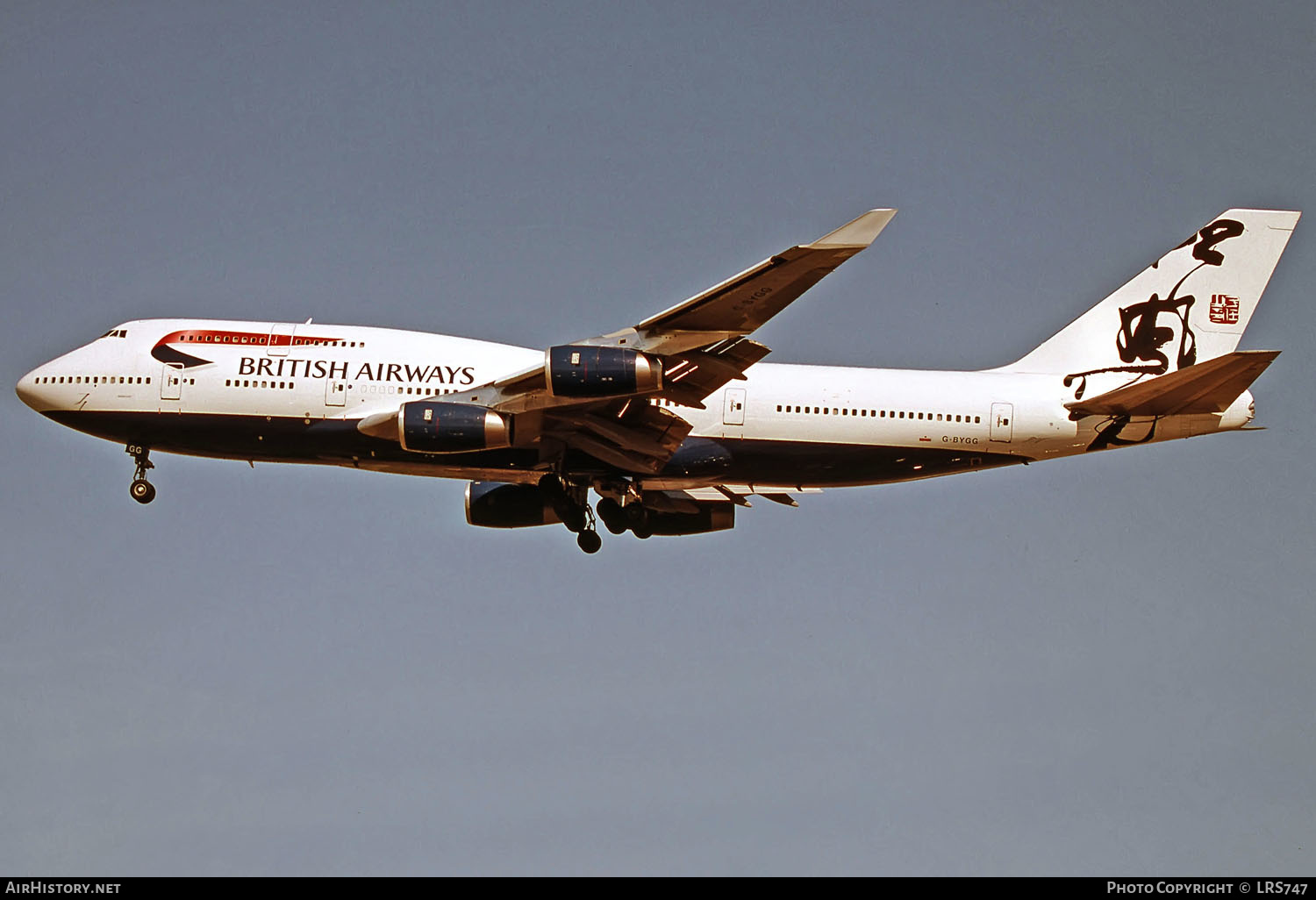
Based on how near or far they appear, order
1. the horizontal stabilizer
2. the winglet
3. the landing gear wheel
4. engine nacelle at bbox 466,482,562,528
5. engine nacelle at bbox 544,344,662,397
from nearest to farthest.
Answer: the winglet, engine nacelle at bbox 544,344,662,397, the horizontal stabilizer, the landing gear wheel, engine nacelle at bbox 466,482,562,528

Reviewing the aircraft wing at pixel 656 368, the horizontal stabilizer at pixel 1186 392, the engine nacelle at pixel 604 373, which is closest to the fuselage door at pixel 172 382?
the aircraft wing at pixel 656 368

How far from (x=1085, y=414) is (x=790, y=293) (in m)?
9.35

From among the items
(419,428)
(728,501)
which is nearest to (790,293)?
(419,428)

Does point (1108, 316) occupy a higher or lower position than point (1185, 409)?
higher

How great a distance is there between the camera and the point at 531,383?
35188 mm

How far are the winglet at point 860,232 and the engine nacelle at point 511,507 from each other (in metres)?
13.6

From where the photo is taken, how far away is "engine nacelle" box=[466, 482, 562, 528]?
41219mm

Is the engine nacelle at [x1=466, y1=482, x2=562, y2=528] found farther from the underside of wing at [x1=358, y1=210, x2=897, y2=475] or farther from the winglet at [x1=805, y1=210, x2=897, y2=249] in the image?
the winglet at [x1=805, y1=210, x2=897, y2=249]

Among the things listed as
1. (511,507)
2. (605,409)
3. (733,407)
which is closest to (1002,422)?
(733,407)

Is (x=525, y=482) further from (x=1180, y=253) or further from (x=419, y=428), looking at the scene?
(x=1180, y=253)

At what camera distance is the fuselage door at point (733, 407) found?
3741 cm

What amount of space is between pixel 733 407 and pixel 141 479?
14270 mm

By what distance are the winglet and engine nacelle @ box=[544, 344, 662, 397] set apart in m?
4.72

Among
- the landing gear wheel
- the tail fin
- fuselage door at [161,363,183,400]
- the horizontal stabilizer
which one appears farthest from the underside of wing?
the tail fin
